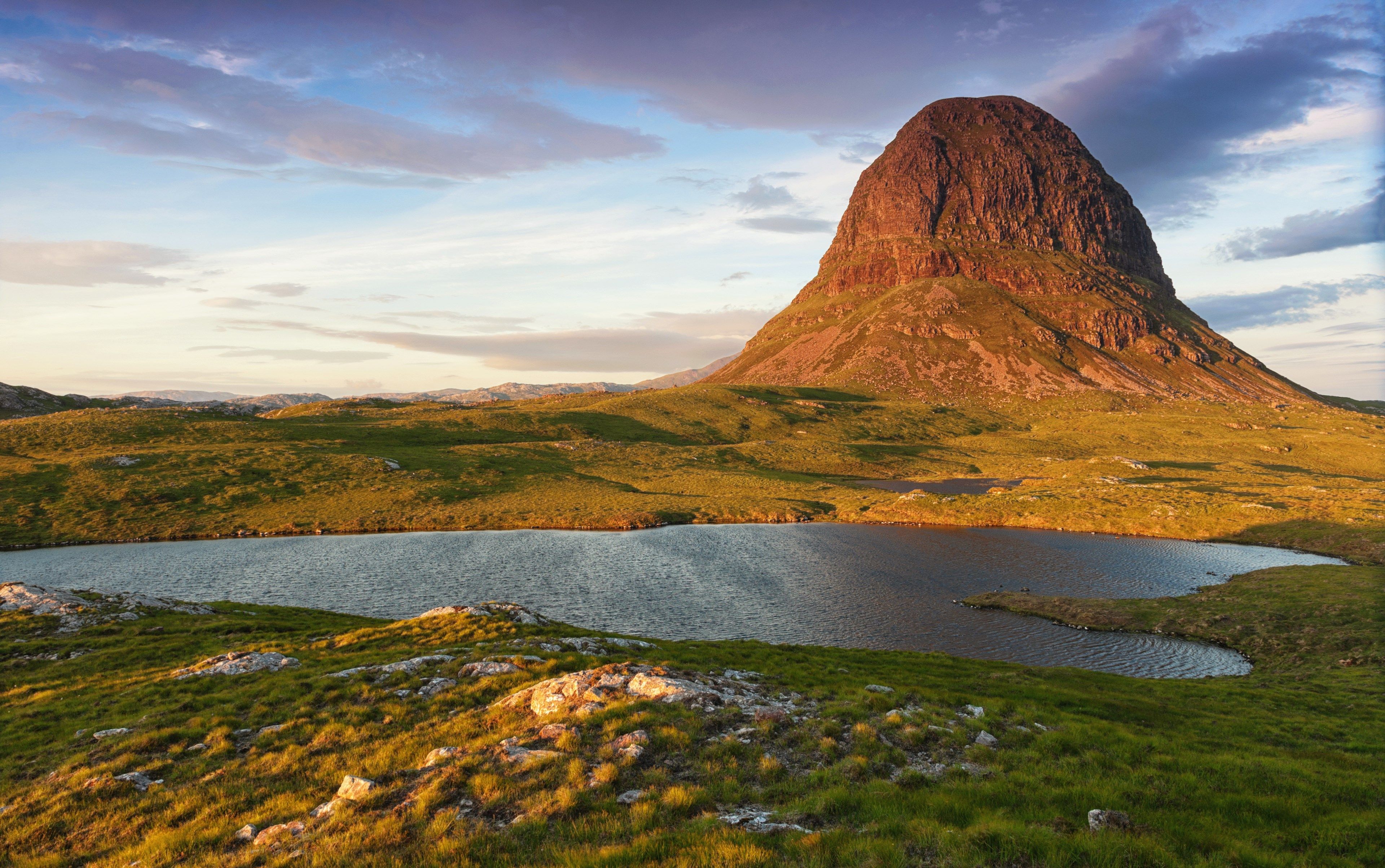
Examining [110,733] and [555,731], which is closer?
[555,731]

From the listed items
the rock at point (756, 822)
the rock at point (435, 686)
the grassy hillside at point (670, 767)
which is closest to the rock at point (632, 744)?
the grassy hillside at point (670, 767)

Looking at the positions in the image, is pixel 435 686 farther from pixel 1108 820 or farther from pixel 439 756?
pixel 1108 820

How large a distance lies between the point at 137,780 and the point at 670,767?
15.0 meters

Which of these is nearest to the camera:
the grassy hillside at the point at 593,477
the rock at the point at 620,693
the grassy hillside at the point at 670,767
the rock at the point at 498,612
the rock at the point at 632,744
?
the grassy hillside at the point at 670,767

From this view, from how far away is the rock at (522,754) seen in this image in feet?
53.1

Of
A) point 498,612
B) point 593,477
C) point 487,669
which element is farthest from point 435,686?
point 593,477

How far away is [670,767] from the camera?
16.3 metres

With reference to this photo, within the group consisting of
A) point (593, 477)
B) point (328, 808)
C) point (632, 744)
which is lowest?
point (593, 477)

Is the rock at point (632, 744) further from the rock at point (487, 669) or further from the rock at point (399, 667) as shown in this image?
the rock at point (399, 667)

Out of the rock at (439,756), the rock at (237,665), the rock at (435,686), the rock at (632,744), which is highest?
the rock at (632,744)

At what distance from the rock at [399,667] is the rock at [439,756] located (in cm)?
882

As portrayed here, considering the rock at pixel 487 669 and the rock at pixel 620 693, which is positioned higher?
the rock at pixel 620 693

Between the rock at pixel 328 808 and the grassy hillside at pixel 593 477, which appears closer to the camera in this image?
the rock at pixel 328 808

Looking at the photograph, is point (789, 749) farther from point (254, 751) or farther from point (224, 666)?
point (224, 666)
